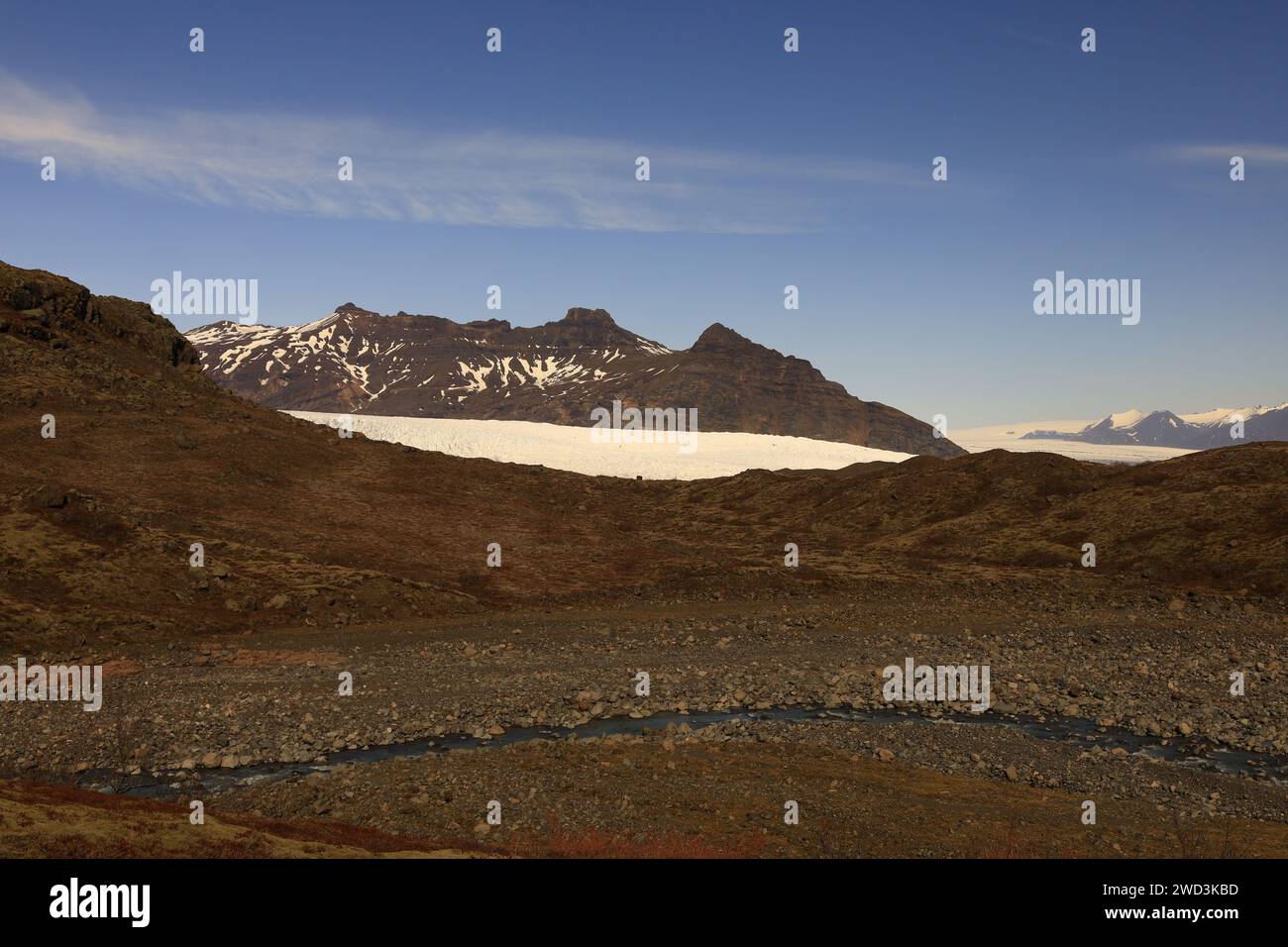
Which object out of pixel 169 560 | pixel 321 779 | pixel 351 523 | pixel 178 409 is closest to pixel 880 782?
pixel 321 779

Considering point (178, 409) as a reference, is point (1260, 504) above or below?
below

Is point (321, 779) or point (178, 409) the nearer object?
point (321, 779)

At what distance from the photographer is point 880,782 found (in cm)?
2358

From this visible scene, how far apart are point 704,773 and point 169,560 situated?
31.7m

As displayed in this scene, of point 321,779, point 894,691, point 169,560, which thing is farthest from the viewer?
point 169,560

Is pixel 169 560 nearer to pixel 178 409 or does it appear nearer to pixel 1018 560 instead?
pixel 178 409

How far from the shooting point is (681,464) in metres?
116

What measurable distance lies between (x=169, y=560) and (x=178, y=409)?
98.1ft
